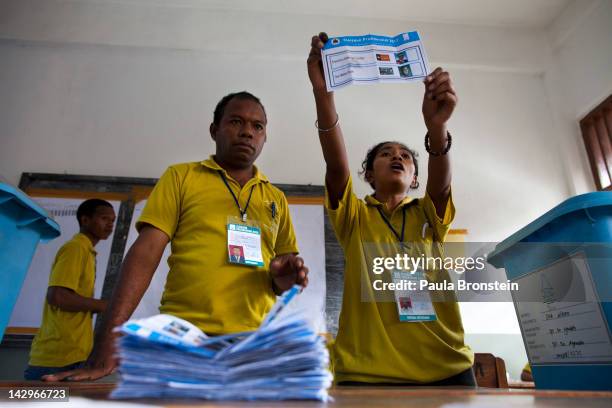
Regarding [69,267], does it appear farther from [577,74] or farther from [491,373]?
[577,74]

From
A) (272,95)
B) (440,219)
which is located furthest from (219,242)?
(272,95)

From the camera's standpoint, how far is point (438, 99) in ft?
4.11

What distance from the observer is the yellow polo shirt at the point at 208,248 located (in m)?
0.94

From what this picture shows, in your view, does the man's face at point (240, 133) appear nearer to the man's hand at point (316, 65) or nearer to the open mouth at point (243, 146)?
the open mouth at point (243, 146)

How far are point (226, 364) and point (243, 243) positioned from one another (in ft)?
1.91

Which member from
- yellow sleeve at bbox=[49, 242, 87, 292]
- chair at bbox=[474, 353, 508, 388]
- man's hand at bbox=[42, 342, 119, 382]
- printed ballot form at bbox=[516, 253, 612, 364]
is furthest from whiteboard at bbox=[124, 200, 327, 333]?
man's hand at bbox=[42, 342, 119, 382]

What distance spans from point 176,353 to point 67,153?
9.34 ft

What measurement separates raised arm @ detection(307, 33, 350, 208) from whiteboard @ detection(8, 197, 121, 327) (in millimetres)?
1806

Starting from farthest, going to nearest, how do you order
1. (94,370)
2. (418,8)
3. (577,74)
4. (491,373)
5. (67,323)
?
(418,8)
(577,74)
(67,323)
(491,373)
(94,370)

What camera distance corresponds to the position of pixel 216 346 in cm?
50

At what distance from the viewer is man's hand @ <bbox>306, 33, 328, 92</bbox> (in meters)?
1.20

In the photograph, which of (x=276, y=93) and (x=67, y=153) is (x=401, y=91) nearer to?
(x=276, y=93)

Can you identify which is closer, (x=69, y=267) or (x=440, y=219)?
(x=440, y=219)

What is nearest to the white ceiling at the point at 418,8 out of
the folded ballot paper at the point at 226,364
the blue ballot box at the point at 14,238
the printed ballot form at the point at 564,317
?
the blue ballot box at the point at 14,238
